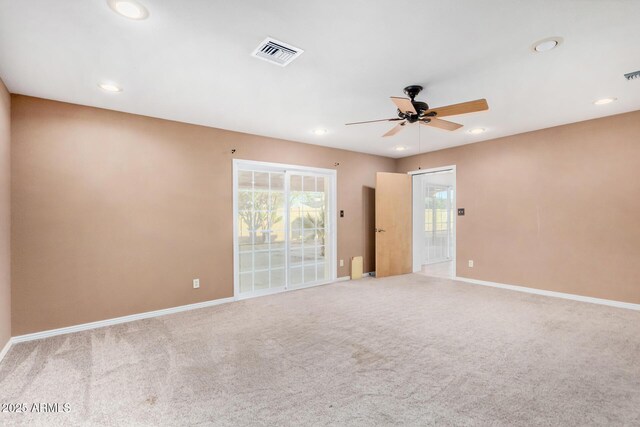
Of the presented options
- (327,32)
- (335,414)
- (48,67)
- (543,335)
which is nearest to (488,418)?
(335,414)

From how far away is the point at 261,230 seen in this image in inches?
190

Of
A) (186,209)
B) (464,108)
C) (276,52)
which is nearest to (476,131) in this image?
(464,108)

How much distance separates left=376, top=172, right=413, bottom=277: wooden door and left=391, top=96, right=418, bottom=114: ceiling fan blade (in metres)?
3.09

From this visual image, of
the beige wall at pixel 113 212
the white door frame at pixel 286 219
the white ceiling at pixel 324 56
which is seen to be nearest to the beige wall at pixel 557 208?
the white ceiling at pixel 324 56

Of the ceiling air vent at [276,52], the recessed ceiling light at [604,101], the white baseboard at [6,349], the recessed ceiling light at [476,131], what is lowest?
the white baseboard at [6,349]

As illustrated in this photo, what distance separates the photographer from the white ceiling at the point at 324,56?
1.91 metres

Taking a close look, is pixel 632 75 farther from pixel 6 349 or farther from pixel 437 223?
pixel 6 349

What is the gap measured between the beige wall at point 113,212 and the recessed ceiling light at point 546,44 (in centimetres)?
357

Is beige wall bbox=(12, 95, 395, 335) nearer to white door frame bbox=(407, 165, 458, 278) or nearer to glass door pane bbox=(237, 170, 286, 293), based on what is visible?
glass door pane bbox=(237, 170, 286, 293)

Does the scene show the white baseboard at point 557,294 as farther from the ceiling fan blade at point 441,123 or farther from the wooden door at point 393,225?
the ceiling fan blade at point 441,123

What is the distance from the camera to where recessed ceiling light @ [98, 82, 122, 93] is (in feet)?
9.62

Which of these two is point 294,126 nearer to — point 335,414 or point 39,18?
point 39,18

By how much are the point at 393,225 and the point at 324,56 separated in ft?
13.7

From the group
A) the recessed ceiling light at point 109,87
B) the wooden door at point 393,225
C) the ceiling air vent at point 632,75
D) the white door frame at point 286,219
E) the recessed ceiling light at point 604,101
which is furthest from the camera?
the wooden door at point 393,225
